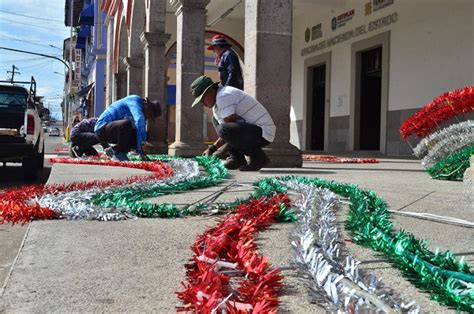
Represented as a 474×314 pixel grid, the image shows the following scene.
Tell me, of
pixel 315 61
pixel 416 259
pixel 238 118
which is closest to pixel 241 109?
pixel 238 118

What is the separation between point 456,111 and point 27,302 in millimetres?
5745

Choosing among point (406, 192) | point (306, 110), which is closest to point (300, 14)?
point (306, 110)

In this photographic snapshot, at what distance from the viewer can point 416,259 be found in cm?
200

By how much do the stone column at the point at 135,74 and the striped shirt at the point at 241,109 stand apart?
11.0m

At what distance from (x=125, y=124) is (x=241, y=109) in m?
3.04

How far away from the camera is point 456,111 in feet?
21.1

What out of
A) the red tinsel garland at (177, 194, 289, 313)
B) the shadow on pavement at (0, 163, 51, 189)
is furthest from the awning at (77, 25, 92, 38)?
the red tinsel garland at (177, 194, 289, 313)

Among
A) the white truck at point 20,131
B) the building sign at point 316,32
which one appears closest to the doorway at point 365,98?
the building sign at point 316,32

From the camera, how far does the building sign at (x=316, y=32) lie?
62.6 feet

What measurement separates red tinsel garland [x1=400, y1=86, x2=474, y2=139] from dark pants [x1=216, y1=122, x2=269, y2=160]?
190 cm

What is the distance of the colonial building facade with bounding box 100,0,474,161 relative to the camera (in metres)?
7.41

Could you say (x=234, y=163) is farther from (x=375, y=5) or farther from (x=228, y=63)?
(x=375, y=5)

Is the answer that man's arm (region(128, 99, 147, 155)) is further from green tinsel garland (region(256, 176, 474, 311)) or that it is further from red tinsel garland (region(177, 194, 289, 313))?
red tinsel garland (region(177, 194, 289, 313))

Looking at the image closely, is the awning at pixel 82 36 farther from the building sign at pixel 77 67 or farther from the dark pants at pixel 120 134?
the dark pants at pixel 120 134
